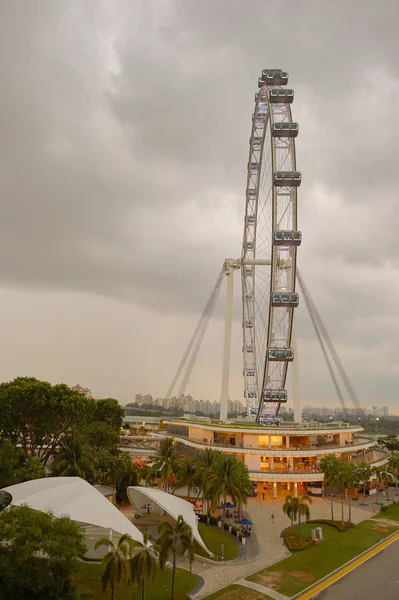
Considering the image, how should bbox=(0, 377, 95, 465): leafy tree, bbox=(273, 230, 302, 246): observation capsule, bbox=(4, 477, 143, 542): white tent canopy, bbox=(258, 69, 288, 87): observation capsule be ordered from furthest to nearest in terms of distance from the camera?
bbox=(258, 69, 288, 87): observation capsule → bbox=(273, 230, 302, 246): observation capsule → bbox=(0, 377, 95, 465): leafy tree → bbox=(4, 477, 143, 542): white tent canopy

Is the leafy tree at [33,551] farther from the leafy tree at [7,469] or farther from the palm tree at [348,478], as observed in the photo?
the palm tree at [348,478]

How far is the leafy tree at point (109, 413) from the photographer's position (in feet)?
253

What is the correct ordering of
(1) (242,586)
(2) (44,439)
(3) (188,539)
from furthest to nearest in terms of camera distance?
(2) (44,439), (1) (242,586), (3) (188,539)

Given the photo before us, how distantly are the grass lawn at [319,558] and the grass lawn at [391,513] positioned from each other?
4.01 meters

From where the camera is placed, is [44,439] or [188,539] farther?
[44,439]

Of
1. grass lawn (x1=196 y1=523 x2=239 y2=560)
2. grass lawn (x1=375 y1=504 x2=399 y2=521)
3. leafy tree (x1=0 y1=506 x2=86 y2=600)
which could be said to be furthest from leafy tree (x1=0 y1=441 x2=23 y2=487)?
grass lawn (x1=375 y1=504 x2=399 y2=521)

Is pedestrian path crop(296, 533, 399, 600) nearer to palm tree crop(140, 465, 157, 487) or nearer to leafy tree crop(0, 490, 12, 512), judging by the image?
leafy tree crop(0, 490, 12, 512)

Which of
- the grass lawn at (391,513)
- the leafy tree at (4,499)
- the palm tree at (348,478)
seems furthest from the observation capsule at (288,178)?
the leafy tree at (4,499)

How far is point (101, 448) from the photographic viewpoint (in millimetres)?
67000

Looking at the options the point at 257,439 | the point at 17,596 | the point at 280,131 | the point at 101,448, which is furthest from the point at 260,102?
the point at 17,596

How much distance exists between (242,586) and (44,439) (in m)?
39.6

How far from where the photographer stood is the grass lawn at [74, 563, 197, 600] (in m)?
27.1

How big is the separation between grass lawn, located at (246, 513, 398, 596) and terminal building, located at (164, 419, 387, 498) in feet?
46.3

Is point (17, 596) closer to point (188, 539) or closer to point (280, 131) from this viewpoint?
point (188, 539)
